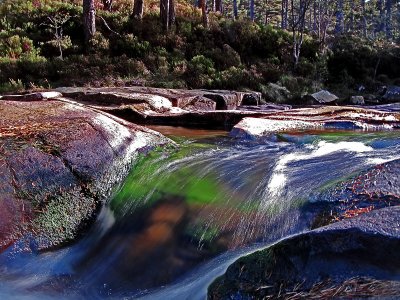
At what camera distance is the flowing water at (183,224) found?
4.22 m

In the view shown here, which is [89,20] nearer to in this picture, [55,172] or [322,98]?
[322,98]

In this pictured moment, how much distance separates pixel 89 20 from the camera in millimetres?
19219

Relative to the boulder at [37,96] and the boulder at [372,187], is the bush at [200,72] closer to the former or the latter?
the boulder at [37,96]

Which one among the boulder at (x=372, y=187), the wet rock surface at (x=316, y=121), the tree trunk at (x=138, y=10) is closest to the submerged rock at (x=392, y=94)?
the tree trunk at (x=138, y=10)

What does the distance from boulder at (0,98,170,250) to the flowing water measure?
6.5 inches

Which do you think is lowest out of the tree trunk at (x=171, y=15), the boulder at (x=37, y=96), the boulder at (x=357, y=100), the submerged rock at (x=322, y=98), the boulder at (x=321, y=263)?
the boulder at (x=357, y=100)

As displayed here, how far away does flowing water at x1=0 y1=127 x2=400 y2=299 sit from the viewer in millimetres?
4219

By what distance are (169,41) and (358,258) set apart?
60.8 ft

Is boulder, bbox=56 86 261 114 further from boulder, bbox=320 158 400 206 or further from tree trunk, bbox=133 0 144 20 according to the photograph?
tree trunk, bbox=133 0 144 20

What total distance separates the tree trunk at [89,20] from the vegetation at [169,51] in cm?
5

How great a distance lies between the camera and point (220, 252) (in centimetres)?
428

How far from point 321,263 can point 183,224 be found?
2.01m

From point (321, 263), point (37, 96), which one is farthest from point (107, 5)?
point (321, 263)

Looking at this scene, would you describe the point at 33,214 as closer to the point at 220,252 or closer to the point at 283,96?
the point at 220,252
